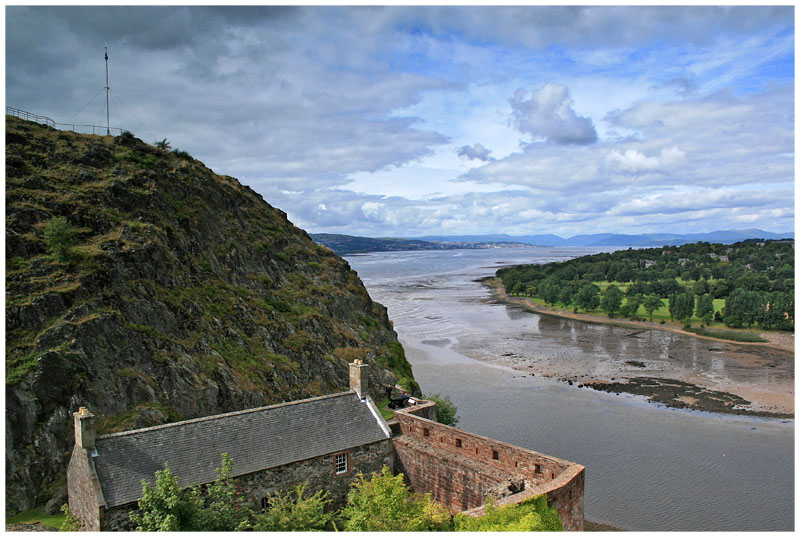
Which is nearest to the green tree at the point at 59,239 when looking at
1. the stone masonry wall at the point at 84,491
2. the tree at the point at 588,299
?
the stone masonry wall at the point at 84,491

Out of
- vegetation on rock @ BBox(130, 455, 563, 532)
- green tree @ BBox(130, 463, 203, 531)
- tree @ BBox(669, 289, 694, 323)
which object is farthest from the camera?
tree @ BBox(669, 289, 694, 323)

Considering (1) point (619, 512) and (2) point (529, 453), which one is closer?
(2) point (529, 453)

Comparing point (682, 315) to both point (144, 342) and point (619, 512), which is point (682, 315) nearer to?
point (619, 512)

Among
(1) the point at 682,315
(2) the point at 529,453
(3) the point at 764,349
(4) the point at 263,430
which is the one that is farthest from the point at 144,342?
(1) the point at 682,315

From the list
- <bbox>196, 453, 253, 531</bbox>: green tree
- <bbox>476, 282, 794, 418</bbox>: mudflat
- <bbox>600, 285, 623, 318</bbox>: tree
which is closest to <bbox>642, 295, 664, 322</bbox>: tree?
<bbox>600, 285, 623, 318</bbox>: tree

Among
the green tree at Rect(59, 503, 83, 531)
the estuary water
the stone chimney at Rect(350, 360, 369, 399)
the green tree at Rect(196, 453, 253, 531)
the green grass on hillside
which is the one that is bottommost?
the estuary water

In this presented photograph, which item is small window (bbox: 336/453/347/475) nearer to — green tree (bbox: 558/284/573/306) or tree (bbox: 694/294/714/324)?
tree (bbox: 694/294/714/324)
